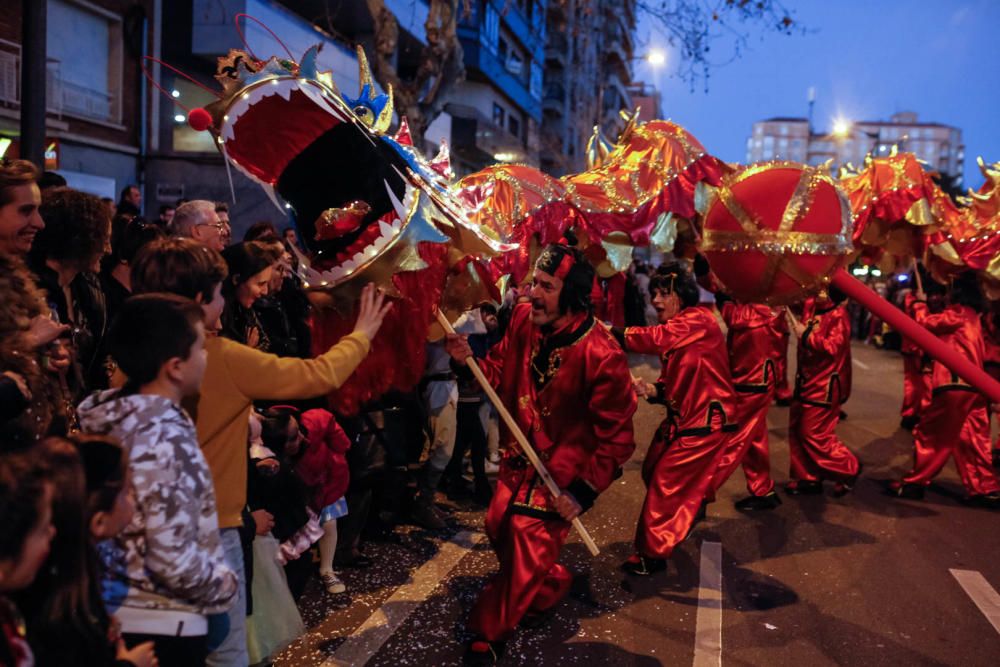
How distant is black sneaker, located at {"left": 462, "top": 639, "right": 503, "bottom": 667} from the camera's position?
3.93m

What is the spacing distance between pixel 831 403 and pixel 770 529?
5.05 feet

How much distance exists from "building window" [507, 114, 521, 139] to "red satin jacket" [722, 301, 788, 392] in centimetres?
3044

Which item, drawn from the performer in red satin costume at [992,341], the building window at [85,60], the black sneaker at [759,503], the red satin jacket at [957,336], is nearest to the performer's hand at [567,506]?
the black sneaker at [759,503]

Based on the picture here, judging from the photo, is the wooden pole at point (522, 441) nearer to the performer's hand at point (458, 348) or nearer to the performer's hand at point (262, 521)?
the performer's hand at point (458, 348)

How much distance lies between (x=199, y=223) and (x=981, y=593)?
4.80 metres

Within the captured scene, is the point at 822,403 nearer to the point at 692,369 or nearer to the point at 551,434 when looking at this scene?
the point at 692,369

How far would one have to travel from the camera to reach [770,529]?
6.27 metres

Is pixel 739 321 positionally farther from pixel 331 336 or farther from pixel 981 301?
pixel 331 336

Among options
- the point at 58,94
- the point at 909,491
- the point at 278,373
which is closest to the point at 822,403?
the point at 909,491

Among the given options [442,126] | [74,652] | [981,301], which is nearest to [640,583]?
[74,652]

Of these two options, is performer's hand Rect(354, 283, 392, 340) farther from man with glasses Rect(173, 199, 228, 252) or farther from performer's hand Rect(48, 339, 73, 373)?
man with glasses Rect(173, 199, 228, 252)

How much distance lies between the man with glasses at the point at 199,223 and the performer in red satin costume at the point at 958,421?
5691 mm

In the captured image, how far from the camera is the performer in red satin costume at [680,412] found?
16.9ft

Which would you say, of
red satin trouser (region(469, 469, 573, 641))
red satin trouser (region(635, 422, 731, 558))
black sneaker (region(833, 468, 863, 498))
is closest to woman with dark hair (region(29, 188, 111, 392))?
red satin trouser (region(469, 469, 573, 641))
